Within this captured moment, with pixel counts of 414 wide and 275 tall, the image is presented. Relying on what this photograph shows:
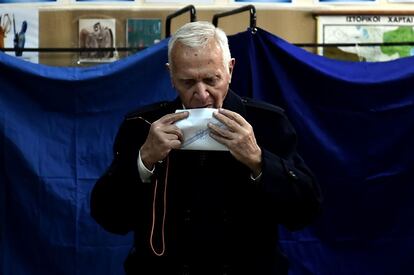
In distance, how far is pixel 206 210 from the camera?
1.44 meters

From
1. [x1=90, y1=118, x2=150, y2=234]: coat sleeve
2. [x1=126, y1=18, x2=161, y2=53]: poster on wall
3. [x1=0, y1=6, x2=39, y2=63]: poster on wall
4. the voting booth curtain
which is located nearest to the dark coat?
[x1=90, y1=118, x2=150, y2=234]: coat sleeve

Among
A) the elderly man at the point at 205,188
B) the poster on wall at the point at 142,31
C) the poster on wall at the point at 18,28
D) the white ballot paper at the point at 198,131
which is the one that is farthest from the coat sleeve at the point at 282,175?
the poster on wall at the point at 18,28

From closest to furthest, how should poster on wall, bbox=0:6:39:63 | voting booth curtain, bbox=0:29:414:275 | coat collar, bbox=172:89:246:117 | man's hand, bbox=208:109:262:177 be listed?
man's hand, bbox=208:109:262:177 < coat collar, bbox=172:89:246:117 < voting booth curtain, bbox=0:29:414:275 < poster on wall, bbox=0:6:39:63

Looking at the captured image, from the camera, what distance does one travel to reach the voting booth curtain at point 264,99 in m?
2.36

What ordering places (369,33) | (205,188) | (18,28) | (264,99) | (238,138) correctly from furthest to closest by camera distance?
(369,33), (18,28), (264,99), (205,188), (238,138)

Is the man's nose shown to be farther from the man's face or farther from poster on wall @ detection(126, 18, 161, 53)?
poster on wall @ detection(126, 18, 161, 53)

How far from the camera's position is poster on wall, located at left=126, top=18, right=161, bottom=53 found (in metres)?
3.10

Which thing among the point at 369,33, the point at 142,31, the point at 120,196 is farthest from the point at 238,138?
the point at 369,33

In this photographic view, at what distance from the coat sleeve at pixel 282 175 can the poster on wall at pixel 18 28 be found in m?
1.87

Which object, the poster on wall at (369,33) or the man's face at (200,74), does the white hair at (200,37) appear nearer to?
the man's face at (200,74)

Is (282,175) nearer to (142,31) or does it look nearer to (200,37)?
(200,37)

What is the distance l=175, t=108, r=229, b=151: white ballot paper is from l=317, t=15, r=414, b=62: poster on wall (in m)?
1.95

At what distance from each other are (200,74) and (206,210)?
0.32m

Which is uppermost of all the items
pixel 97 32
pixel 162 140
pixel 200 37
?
pixel 97 32
